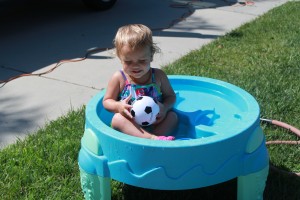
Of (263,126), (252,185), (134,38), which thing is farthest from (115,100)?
(263,126)

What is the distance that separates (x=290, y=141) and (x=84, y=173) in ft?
4.13

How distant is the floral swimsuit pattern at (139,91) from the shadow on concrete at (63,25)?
1.71 meters

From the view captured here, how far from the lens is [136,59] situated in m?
2.19

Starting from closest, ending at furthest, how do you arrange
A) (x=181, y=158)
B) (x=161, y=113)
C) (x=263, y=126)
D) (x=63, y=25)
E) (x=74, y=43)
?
(x=181, y=158), (x=161, y=113), (x=263, y=126), (x=74, y=43), (x=63, y=25)

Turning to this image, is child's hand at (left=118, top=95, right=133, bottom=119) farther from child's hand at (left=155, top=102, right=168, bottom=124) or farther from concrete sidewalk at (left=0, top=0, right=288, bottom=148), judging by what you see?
concrete sidewalk at (left=0, top=0, right=288, bottom=148)

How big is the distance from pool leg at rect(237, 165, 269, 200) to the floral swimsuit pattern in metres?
0.61

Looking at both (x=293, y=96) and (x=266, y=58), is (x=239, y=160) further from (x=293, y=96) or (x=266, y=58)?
(x=266, y=58)

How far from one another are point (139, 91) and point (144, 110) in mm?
193

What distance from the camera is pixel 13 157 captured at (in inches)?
101

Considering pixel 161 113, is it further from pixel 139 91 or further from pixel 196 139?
pixel 196 139

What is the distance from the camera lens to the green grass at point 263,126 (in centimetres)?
236

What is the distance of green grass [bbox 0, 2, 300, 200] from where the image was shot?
2355 millimetres

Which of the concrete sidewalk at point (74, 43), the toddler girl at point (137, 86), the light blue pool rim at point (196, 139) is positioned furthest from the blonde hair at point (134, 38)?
the concrete sidewalk at point (74, 43)

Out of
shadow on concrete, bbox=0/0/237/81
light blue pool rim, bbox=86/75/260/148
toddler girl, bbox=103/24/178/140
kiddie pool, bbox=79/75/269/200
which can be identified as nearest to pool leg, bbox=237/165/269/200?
kiddie pool, bbox=79/75/269/200
